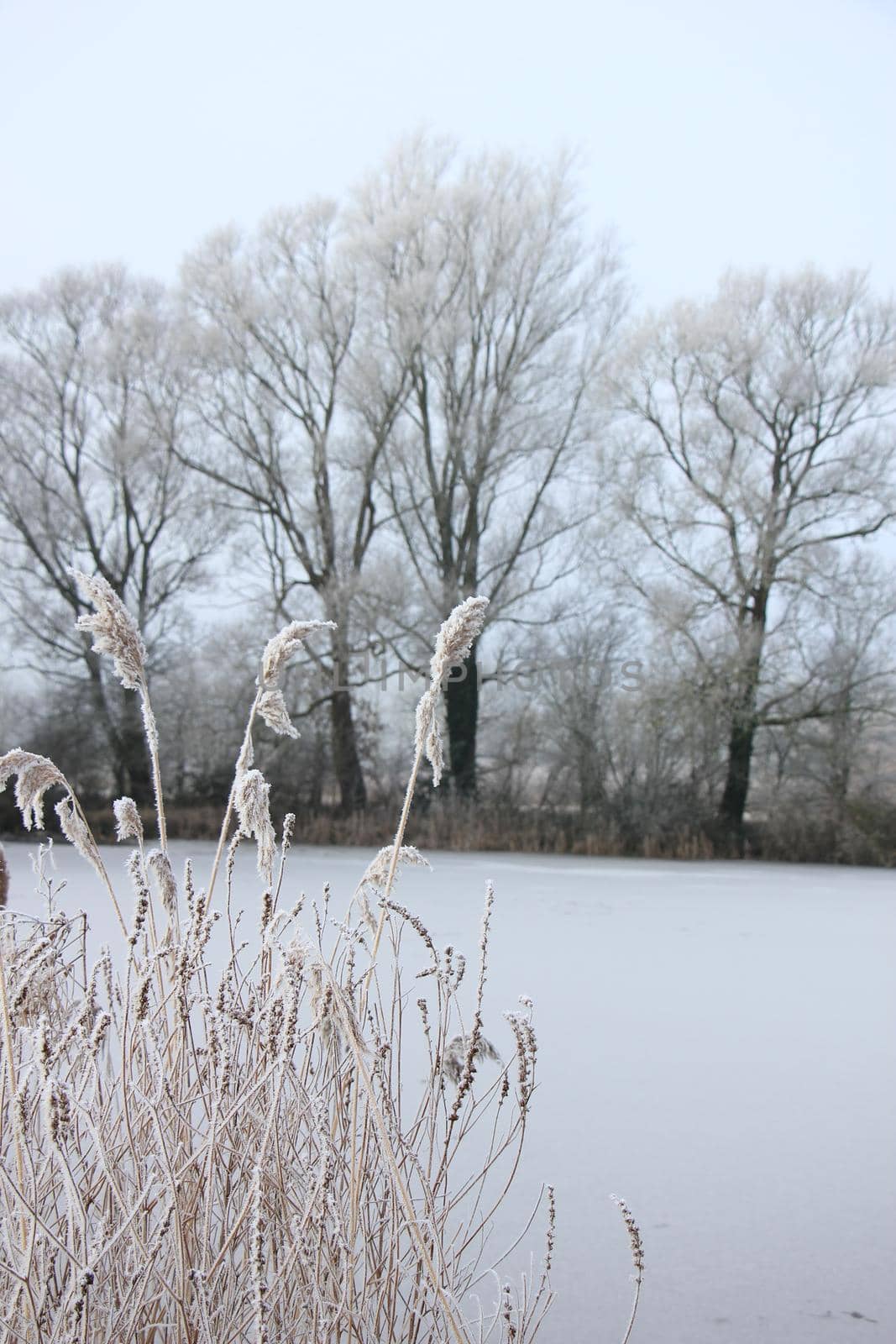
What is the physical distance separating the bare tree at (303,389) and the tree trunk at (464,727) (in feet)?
3.29

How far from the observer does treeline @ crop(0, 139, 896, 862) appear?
34.6 feet

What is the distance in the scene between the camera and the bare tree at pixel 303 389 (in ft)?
36.5

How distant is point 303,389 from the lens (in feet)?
37.9

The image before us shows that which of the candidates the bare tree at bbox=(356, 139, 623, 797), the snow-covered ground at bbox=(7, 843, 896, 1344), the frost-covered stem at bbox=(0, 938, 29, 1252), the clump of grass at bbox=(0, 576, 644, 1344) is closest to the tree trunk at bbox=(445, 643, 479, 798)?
the bare tree at bbox=(356, 139, 623, 797)

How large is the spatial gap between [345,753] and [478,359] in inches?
166

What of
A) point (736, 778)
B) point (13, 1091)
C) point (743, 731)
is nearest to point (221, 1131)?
point (13, 1091)

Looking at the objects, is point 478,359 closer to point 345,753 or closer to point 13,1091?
point 345,753

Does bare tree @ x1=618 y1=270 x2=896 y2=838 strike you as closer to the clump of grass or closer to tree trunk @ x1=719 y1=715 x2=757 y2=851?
tree trunk @ x1=719 y1=715 x2=757 y2=851

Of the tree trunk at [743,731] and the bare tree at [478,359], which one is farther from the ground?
the bare tree at [478,359]

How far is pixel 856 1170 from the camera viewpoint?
243 cm

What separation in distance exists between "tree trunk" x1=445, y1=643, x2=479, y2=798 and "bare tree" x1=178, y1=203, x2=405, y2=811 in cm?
100

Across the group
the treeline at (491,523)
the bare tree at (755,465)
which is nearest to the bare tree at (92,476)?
the treeline at (491,523)

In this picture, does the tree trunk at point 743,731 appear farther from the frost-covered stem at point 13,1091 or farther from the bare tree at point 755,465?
the frost-covered stem at point 13,1091

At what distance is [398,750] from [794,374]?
538cm
